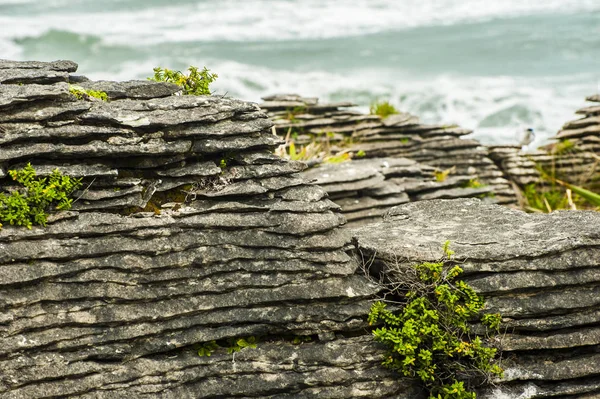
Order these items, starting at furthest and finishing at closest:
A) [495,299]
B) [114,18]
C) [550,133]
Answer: [114,18]
[550,133]
[495,299]

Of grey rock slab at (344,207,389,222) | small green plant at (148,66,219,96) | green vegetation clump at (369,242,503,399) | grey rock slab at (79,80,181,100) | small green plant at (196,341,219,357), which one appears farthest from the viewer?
grey rock slab at (344,207,389,222)

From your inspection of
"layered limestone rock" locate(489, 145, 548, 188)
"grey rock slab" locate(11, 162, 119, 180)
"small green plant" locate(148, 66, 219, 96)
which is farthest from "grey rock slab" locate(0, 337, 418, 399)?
"layered limestone rock" locate(489, 145, 548, 188)

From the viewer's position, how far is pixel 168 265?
266 inches

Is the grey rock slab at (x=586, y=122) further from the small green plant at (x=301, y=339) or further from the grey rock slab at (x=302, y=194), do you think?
the small green plant at (x=301, y=339)

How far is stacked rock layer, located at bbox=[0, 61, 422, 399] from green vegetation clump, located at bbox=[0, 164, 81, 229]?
0.11 m

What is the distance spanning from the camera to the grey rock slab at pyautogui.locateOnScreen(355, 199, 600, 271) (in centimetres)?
720

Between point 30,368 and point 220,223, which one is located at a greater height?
point 220,223

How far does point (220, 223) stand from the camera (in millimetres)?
7012

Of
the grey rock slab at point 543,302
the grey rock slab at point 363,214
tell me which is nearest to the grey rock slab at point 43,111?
the grey rock slab at point 543,302

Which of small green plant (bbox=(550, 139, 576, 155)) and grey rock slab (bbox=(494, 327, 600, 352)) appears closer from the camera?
grey rock slab (bbox=(494, 327, 600, 352))

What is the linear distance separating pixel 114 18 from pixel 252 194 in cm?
3623

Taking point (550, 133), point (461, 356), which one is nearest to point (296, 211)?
point (461, 356)

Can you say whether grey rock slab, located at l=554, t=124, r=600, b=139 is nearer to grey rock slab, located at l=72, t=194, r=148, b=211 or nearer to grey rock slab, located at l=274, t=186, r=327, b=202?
grey rock slab, located at l=274, t=186, r=327, b=202

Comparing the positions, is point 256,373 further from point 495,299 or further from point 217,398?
point 495,299
